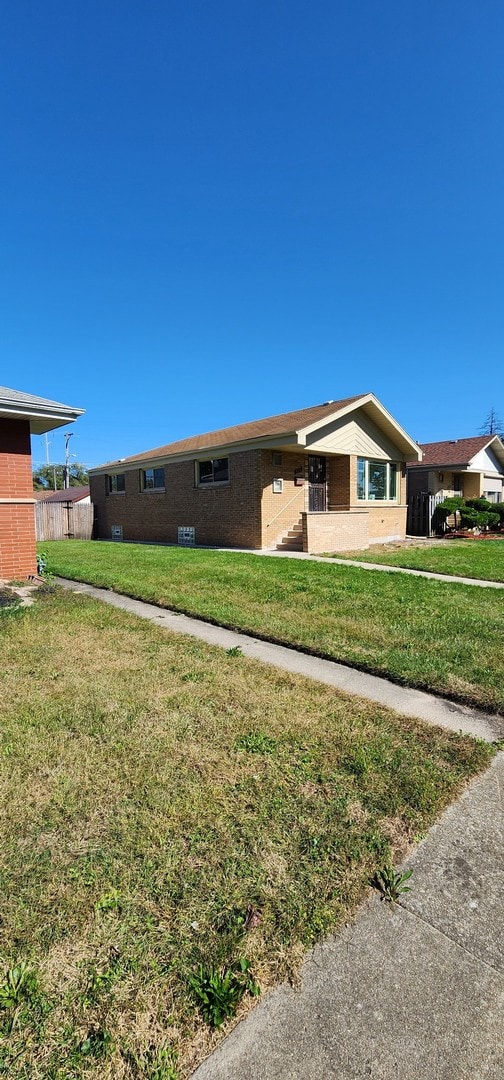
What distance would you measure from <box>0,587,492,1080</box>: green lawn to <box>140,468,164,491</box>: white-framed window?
14.9m

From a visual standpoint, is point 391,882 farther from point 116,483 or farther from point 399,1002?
point 116,483

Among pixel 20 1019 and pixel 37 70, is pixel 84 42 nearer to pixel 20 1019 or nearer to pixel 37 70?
pixel 37 70

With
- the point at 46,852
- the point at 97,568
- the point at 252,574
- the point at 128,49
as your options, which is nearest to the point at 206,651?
the point at 46,852

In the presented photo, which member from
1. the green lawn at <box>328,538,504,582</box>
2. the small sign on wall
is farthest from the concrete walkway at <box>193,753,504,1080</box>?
the small sign on wall

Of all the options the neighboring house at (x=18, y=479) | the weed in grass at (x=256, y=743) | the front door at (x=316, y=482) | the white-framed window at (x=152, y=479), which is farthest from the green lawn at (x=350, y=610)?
the white-framed window at (x=152, y=479)

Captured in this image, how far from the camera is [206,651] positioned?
189 inches

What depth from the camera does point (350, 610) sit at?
20.9 ft

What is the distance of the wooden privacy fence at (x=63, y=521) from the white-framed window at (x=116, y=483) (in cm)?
164

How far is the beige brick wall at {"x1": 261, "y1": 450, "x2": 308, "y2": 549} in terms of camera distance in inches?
557

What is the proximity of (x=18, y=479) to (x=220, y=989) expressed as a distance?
7789 mm

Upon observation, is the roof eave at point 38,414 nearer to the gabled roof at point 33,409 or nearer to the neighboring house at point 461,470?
the gabled roof at point 33,409

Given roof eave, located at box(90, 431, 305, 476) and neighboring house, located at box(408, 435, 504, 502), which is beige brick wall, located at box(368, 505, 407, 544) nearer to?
roof eave, located at box(90, 431, 305, 476)

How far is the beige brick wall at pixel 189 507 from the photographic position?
14367 mm

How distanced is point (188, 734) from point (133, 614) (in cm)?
343
